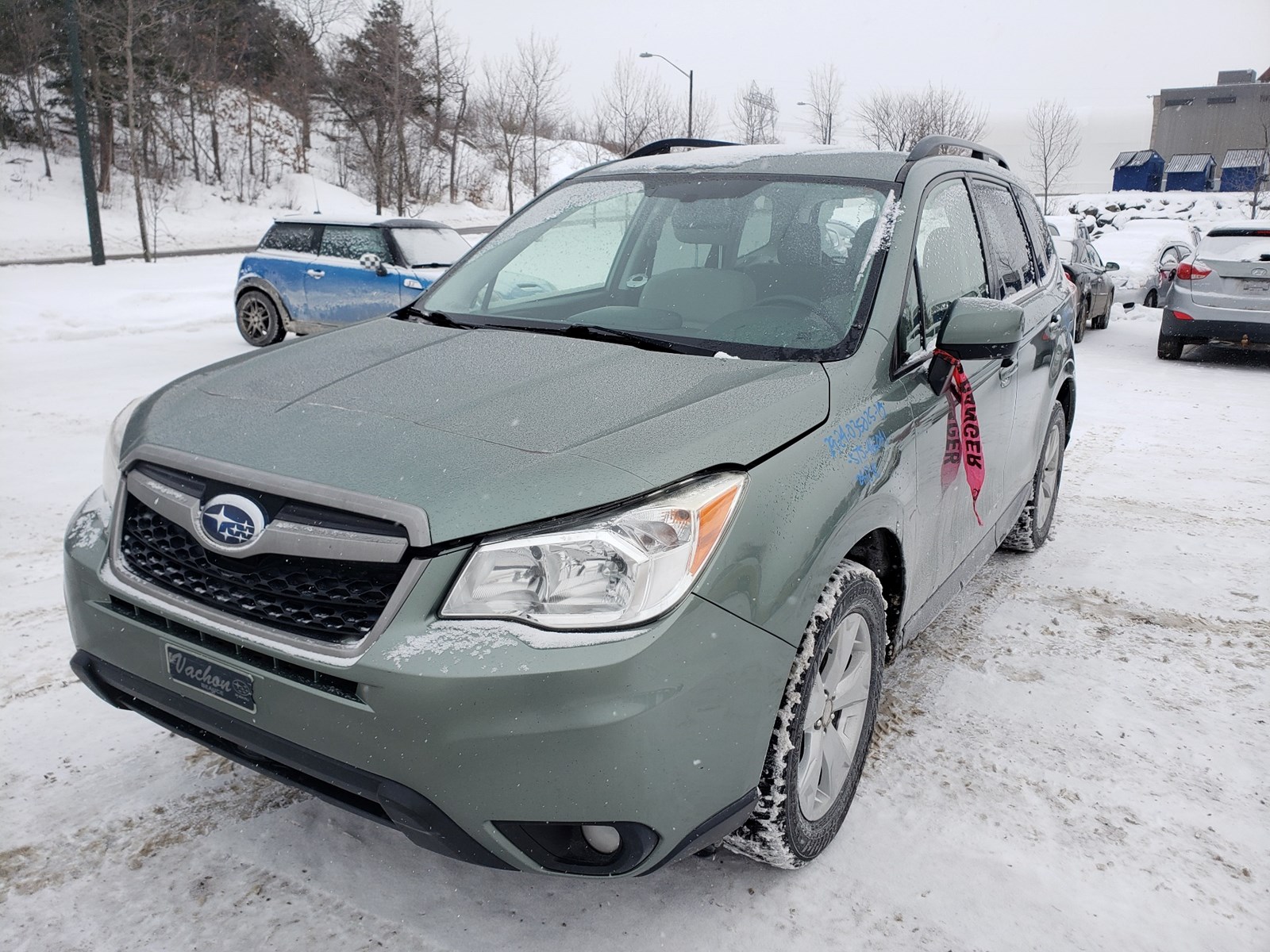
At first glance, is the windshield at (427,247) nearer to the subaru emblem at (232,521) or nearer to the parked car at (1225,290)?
the parked car at (1225,290)

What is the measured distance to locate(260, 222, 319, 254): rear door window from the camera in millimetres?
11211

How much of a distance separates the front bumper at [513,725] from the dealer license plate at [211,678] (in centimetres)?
2

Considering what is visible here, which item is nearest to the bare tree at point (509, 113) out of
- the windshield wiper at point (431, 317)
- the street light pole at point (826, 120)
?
the street light pole at point (826, 120)

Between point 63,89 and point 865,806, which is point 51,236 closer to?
point 63,89

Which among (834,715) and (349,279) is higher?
(349,279)

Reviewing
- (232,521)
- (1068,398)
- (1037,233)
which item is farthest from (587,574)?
(1068,398)

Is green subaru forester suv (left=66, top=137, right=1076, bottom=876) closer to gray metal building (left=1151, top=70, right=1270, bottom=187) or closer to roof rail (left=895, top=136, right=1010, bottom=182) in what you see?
roof rail (left=895, top=136, right=1010, bottom=182)

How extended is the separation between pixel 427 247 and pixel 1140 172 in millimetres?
65401

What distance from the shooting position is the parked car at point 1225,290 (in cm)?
1037

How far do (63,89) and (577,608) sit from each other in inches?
1779

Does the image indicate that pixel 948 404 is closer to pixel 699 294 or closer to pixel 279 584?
pixel 699 294

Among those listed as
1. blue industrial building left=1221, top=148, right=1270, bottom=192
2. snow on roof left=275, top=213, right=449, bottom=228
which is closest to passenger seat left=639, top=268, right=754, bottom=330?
snow on roof left=275, top=213, right=449, bottom=228

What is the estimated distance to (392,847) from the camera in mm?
2418

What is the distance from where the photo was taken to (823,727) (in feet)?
7.57
